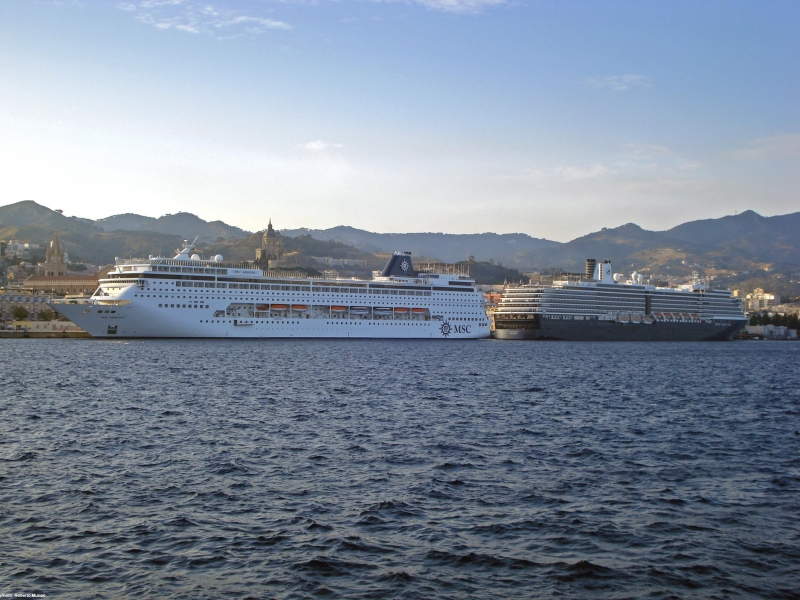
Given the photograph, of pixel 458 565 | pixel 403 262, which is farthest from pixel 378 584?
pixel 403 262

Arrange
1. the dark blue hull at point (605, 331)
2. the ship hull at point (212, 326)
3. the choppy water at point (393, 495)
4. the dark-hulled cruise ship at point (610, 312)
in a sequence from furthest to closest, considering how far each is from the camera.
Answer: the dark-hulled cruise ship at point (610, 312) → the dark blue hull at point (605, 331) → the ship hull at point (212, 326) → the choppy water at point (393, 495)

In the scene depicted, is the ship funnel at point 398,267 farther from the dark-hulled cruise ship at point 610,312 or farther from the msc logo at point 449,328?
the dark-hulled cruise ship at point 610,312

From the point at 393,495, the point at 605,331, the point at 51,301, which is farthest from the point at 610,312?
the point at 393,495

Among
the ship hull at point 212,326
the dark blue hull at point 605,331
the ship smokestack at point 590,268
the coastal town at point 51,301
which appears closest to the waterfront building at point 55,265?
the coastal town at point 51,301

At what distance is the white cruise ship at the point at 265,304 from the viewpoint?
72.5 metres

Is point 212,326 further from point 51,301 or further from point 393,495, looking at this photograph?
point 393,495

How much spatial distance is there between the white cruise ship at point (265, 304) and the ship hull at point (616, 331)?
485 cm

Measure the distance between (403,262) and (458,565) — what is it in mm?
85839

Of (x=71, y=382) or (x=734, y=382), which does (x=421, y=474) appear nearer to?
(x=71, y=382)

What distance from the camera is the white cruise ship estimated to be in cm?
7250

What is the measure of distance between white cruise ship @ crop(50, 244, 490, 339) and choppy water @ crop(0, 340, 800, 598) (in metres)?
40.8

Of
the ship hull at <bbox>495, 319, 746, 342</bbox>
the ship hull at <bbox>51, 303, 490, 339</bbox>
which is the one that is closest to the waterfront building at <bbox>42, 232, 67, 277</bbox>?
the ship hull at <bbox>51, 303, 490, 339</bbox>

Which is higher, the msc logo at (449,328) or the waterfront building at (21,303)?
the waterfront building at (21,303)

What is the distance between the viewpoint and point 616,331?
10362 cm
